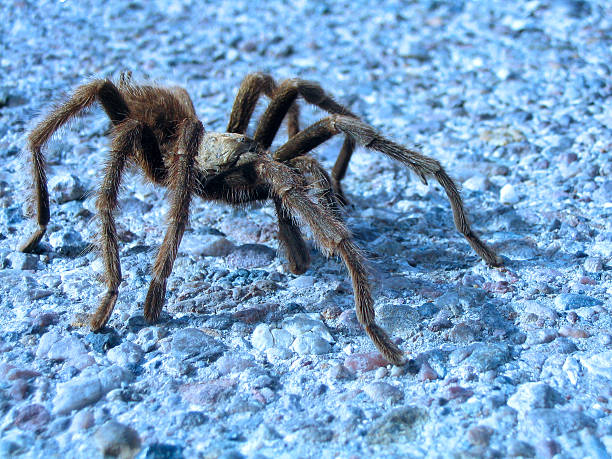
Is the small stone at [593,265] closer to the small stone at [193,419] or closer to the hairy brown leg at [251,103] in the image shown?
the hairy brown leg at [251,103]

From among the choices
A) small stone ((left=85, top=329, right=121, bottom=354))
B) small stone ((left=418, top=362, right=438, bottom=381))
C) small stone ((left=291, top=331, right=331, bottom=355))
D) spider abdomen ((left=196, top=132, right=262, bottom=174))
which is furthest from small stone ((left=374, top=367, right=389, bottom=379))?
spider abdomen ((left=196, top=132, right=262, bottom=174))

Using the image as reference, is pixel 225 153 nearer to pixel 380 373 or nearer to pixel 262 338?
pixel 262 338

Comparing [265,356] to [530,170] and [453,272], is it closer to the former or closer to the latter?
[453,272]

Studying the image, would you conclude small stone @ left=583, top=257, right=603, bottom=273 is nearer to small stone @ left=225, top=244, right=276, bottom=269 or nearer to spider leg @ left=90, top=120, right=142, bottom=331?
small stone @ left=225, top=244, right=276, bottom=269

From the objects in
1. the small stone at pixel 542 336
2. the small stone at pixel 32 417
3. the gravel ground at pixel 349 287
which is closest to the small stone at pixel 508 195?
the gravel ground at pixel 349 287

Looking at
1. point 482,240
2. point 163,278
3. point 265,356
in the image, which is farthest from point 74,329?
point 482,240
